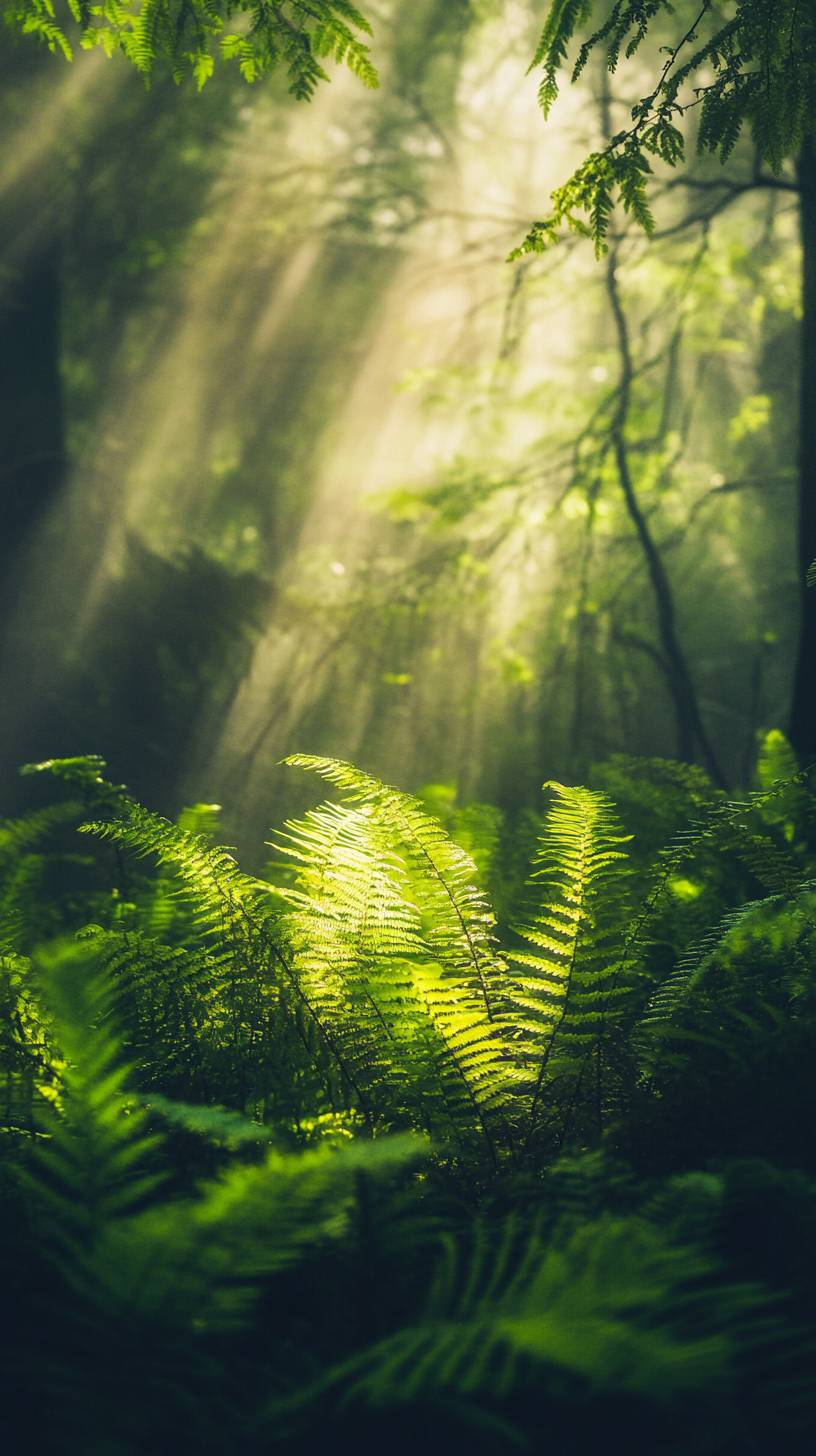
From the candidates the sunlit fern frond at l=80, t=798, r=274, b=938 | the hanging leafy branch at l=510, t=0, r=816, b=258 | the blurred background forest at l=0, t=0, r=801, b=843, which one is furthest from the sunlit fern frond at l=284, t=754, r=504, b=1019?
the blurred background forest at l=0, t=0, r=801, b=843

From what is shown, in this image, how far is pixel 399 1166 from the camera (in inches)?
43.4

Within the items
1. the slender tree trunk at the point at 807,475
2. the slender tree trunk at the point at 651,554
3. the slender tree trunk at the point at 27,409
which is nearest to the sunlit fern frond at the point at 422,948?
the slender tree trunk at the point at 807,475

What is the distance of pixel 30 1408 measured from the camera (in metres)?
0.93

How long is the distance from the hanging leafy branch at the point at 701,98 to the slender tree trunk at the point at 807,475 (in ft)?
4.79

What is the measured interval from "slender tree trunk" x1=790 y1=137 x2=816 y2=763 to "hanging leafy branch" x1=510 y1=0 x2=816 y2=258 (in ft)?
4.79

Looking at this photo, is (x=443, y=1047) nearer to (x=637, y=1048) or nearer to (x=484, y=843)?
(x=637, y=1048)

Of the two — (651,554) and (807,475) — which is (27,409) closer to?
(651,554)

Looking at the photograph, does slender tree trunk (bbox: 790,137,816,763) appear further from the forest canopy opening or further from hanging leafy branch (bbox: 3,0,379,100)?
hanging leafy branch (bbox: 3,0,379,100)

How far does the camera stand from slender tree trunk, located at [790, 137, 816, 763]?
3.09 meters

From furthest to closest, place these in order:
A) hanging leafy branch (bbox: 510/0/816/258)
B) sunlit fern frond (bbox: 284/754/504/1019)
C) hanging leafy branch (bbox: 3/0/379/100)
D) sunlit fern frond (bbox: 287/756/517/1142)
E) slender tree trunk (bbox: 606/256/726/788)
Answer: slender tree trunk (bbox: 606/256/726/788) → hanging leafy branch (bbox: 3/0/379/100) → hanging leafy branch (bbox: 510/0/816/258) → sunlit fern frond (bbox: 284/754/504/1019) → sunlit fern frond (bbox: 287/756/517/1142)

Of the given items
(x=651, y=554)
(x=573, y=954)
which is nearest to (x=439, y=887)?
(x=573, y=954)

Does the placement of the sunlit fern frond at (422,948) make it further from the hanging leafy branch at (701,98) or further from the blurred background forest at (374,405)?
the blurred background forest at (374,405)

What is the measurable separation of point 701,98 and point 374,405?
9.00m

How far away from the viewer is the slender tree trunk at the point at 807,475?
3.09m
